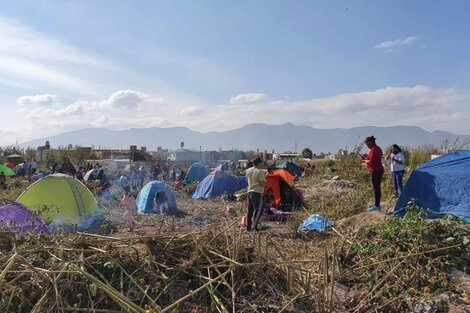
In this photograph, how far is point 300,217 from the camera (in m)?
11.0

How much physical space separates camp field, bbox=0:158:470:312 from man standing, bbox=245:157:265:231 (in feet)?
11.7

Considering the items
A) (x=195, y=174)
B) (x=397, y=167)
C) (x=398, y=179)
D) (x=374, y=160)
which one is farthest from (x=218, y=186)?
(x=374, y=160)

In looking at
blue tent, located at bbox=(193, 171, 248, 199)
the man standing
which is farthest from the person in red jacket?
blue tent, located at bbox=(193, 171, 248, 199)

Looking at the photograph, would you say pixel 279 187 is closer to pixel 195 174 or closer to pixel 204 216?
pixel 204 216

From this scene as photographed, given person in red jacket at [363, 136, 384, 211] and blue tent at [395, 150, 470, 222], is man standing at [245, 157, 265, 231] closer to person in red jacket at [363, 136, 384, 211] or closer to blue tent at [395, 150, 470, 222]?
person in red jacket at [363, 136, 384, 211]

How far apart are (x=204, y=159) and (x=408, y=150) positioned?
90.8 ft

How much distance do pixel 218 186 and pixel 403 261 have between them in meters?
15.2

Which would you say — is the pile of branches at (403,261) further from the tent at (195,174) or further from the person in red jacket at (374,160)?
the tent at (195,174)

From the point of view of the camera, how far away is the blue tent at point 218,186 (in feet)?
66.6

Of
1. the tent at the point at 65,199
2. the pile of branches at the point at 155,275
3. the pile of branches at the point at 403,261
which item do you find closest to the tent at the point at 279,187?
the tent at the point at 65,199

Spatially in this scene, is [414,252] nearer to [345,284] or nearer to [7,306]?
[345,284]

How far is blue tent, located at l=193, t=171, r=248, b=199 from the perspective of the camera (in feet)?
66.6

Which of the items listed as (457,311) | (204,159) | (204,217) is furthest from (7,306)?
(204,159)

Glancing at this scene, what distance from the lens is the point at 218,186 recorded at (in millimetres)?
20484
